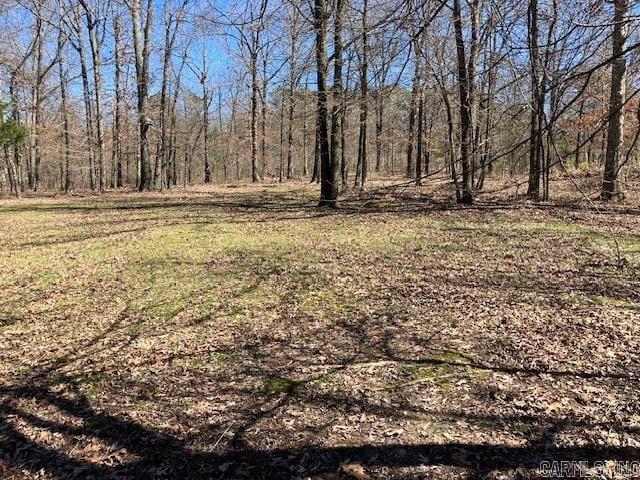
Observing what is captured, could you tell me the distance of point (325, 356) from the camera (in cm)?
421

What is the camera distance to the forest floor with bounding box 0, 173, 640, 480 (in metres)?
2.88

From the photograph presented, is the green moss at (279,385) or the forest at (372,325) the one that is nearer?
the forest at (372,325)

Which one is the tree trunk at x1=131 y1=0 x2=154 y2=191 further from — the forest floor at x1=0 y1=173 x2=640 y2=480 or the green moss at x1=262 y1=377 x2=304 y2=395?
the green moss at x1=262 y1=377 x2=304 y2=395

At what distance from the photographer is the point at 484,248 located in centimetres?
774

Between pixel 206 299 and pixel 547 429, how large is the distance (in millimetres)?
4230

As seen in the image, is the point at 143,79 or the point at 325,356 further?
the point at 143,79

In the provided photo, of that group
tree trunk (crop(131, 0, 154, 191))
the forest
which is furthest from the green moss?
tree trunk (crop(131, 0, 154, 191))

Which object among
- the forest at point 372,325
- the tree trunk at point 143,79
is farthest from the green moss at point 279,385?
the tree trunk at point 143,79

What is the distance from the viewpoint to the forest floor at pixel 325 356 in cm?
288

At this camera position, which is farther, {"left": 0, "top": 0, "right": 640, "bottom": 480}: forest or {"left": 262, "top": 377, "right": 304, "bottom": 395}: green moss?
{"left": 262, "top": 377, "right": 304, "bottom": 395}: green moss

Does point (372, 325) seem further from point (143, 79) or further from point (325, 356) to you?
point (143, 79)

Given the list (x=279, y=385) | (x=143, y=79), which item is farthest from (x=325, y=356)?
(x=143, y=79)

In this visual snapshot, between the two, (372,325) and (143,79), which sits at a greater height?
(143,79)

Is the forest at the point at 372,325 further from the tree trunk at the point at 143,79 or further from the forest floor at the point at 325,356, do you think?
the tree trunk at the point at 143,79
